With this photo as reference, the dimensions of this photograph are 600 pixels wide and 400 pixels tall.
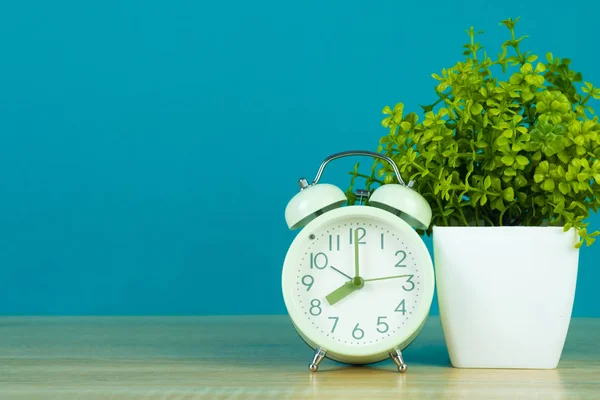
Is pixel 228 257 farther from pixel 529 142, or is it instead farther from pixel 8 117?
pixel 529 142

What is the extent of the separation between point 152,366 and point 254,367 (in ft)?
0.51

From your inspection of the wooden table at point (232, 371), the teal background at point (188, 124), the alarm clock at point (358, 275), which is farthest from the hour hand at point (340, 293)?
the teal background at point (188, 124)

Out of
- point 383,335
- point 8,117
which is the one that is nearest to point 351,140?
point 8,117

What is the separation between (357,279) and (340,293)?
34 mm

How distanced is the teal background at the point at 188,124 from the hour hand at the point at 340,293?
40.6 inches

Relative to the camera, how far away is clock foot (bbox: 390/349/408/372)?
Answer: 1.27 metres

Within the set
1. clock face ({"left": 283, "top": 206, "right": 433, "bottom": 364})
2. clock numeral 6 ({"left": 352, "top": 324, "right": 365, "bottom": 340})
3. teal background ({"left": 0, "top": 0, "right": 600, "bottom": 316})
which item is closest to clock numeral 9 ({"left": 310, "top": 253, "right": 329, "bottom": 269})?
clock face ({"left": 283, "top": 206, "right": 433, "bottom": 364})

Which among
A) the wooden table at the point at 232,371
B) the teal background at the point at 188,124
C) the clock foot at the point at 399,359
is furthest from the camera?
the teal background at the point at 188,124

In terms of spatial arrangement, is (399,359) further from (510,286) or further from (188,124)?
(188,124)

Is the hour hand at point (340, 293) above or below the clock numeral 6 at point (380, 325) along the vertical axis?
above

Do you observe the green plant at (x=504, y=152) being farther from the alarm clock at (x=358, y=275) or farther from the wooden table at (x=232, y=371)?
the wooden table at (x=232, y=371)

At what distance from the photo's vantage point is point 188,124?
2.35 meters

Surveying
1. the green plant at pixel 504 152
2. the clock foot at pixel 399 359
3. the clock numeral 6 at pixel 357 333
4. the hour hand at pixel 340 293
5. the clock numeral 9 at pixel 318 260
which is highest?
the green plant at pixel 504 152

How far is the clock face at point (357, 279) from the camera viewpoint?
128 centimetres
